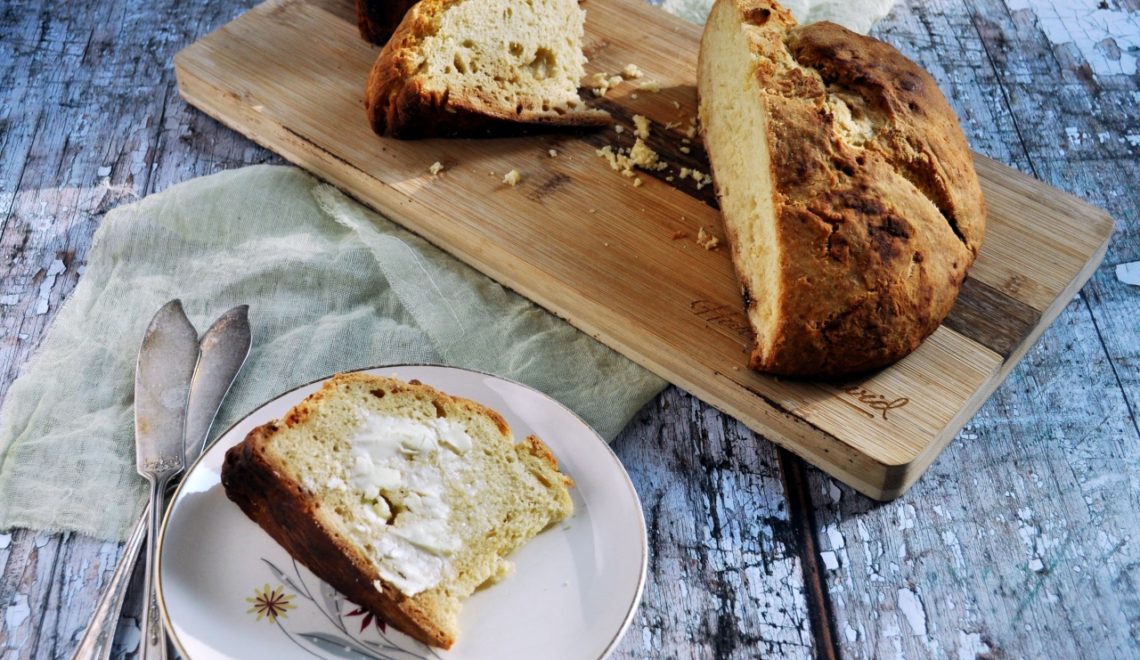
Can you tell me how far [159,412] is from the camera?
2848mm

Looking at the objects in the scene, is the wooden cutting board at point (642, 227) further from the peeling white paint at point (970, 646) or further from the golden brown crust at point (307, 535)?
the golden brown crust at point (307, 535)

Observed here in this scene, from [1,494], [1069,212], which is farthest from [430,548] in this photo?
[1069,212]

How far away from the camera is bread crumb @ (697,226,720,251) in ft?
11.1

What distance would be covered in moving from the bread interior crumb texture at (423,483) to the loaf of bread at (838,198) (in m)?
0.79

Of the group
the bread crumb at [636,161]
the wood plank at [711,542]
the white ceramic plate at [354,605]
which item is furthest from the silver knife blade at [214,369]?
the bread crumb at [636,161]

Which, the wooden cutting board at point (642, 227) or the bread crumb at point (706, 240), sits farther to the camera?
the bread crumb at point (706, 240)

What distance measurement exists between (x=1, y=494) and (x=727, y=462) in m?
1.85

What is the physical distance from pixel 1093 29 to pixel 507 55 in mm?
2578

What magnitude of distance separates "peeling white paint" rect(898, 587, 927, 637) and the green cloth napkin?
837 millimetres

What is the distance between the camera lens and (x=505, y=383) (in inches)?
111

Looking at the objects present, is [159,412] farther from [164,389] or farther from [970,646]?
[970,646]

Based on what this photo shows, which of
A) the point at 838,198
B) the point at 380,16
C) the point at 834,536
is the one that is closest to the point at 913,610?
the point at 834,536

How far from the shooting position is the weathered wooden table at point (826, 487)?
2604 millimetres

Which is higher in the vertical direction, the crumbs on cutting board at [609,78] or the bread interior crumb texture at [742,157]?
the bread interior crumb texture at [742,157]
